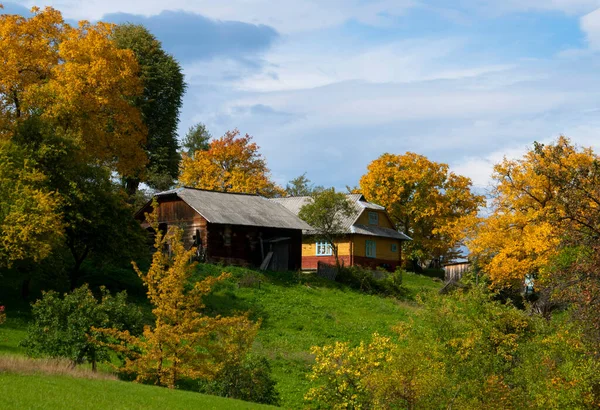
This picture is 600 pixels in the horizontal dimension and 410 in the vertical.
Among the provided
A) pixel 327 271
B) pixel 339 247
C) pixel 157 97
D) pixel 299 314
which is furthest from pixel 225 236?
pixel 157 97

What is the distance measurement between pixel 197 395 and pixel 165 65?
55.3 meters

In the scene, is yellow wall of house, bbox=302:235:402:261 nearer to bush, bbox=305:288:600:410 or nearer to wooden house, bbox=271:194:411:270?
wooden house, bbox=271:194:411:270

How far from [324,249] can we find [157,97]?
22.3 m

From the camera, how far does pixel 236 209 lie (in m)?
59.2

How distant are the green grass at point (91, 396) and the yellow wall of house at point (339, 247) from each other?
44.8 meters

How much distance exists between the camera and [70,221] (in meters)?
39.9

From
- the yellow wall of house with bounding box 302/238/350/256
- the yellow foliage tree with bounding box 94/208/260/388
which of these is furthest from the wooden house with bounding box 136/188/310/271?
the yellow foliage tree with bounding box 94/208/260/388

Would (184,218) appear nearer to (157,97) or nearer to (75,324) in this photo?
(157,97)

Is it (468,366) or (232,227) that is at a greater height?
(232,227)

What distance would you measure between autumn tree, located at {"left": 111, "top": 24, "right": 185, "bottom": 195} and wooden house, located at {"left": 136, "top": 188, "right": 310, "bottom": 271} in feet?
53.9

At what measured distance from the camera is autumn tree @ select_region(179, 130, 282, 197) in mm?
86750

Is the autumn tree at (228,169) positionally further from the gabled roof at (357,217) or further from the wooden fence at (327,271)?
the wooden fence at (327,271)

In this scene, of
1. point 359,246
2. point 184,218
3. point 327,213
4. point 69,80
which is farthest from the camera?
point 359,246

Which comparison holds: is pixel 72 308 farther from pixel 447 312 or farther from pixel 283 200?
pixel 283 200
